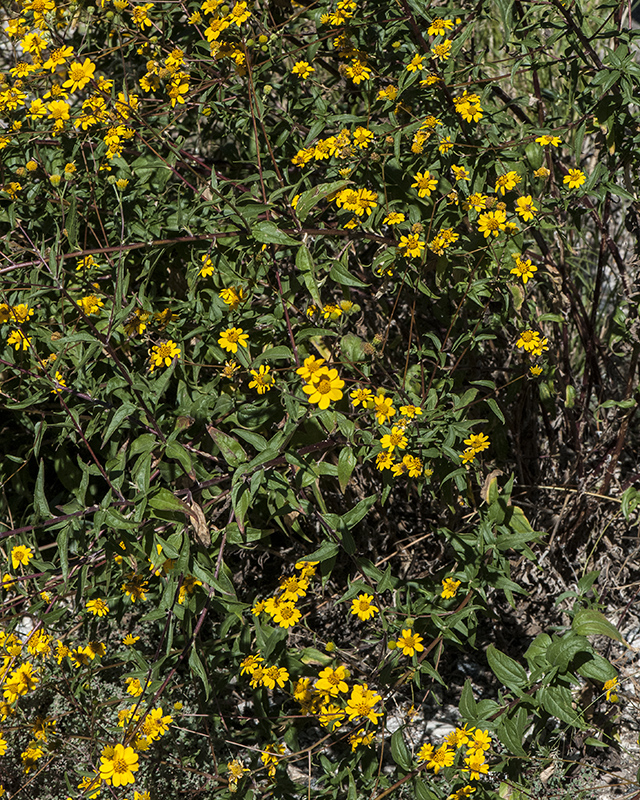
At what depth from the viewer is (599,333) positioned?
2881 mm

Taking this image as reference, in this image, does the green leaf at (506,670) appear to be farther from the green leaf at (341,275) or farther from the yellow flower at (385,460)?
the green leaf at (341,275)

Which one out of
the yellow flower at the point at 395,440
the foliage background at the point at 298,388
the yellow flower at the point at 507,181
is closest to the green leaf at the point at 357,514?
the foliage background at the point at 298,388

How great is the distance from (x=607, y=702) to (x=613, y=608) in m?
0.39

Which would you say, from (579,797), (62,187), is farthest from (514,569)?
(62,187)

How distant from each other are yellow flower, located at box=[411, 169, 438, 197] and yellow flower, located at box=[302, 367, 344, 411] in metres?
0.58

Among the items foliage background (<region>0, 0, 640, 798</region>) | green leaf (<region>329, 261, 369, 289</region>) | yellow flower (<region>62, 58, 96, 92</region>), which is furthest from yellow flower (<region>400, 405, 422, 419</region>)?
yellow flower (<region>62, 58, 96, 92</region>)

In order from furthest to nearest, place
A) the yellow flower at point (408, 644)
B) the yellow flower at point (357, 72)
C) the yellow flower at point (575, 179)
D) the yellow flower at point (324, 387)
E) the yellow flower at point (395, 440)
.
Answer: the yellow flower at point (357, 72)
the yellow flower at point (575, 179)
the yellow flower at point (408, 644)
the yellow flower at point (395, 440)
the yellow flower at point (324, 387)

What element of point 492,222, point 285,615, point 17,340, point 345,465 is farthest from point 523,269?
point 17,340

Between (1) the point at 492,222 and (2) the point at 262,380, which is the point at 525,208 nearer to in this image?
(1) the point at 492,222

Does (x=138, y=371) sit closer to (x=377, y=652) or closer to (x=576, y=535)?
(x=377, y=652)

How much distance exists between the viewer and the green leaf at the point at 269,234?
1655 millimetres

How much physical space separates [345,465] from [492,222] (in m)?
0.68

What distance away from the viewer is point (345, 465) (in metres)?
1.66

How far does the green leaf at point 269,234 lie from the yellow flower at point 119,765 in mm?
1148
